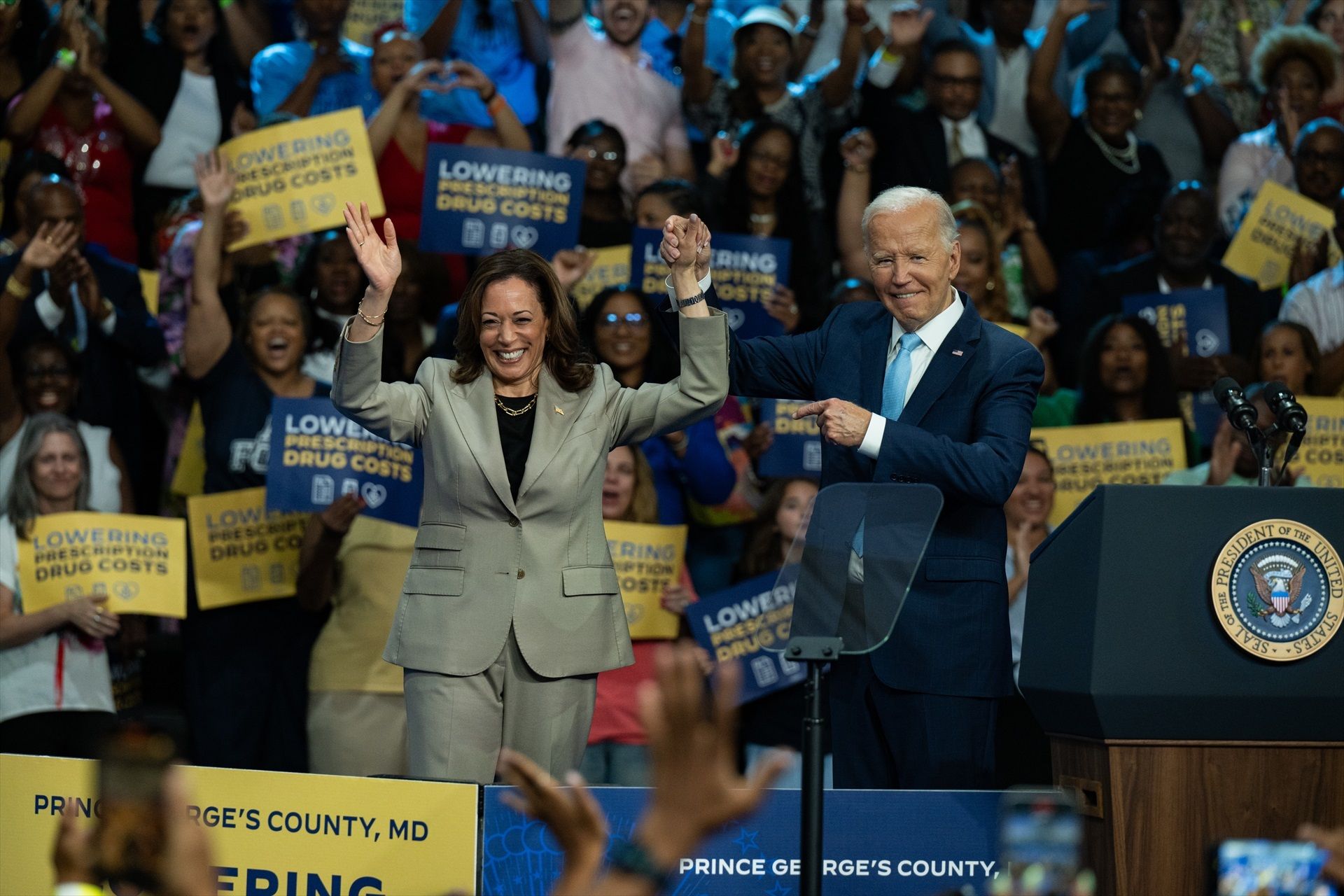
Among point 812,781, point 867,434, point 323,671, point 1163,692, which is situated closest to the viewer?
point 812,781

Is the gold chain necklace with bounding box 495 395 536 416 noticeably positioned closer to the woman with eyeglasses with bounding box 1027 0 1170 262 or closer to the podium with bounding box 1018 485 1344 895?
the podium with bounding box 1018 485 1344 895

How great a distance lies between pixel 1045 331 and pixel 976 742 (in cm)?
300

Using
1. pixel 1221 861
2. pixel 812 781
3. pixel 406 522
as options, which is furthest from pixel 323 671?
pixel 1221 861

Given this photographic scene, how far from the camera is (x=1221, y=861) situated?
7.47 feet

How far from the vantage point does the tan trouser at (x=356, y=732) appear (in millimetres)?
4875

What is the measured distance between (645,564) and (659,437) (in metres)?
0.48

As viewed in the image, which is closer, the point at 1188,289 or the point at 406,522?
the point at 406,522

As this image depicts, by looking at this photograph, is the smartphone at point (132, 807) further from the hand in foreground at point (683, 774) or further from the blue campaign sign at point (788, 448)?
the blue campaign sign at point (788, 448)

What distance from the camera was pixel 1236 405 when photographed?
3.14m

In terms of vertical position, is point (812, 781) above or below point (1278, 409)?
below

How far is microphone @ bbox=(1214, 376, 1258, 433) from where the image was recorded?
3102mm

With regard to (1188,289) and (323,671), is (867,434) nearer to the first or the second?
(323,671)

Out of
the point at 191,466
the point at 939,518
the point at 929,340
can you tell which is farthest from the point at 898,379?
the point at 191,466

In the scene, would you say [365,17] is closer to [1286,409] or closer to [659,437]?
[659,437]
